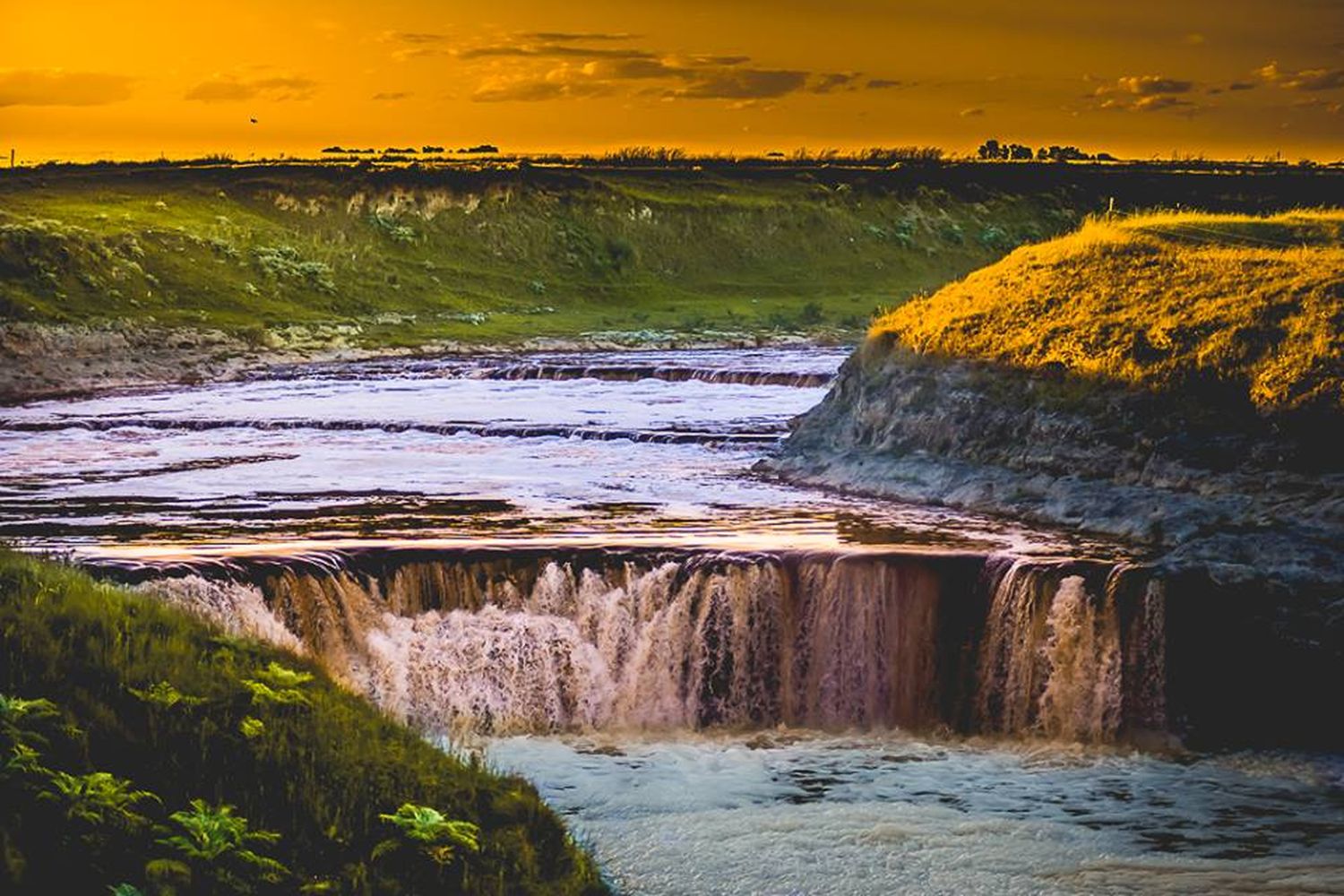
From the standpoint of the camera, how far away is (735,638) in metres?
22.1

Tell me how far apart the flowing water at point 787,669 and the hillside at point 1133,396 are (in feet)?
4.16

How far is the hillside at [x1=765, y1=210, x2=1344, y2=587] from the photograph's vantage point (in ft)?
80.5

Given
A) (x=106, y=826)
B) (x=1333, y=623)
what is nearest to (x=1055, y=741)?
(x=1333, y=623)

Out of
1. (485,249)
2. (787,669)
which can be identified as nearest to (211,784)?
(787,669)

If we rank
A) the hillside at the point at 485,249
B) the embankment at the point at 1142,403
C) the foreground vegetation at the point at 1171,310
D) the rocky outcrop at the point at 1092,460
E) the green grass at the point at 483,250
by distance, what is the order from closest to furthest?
the rocky outcrop at the point at 1092,460 < the embankment at the point at 1142,403 < the foreground vegetation at the point at 1171,310 < the hillside at the point at 485,249 < the green grass at the point at 483,250

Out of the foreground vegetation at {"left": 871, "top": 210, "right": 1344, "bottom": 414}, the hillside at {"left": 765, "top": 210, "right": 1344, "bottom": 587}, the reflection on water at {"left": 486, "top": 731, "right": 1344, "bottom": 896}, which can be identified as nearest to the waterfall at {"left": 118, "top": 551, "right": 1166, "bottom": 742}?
the reflection on water at {"left": 486, "top": 731, "right": 1344, "bottom": 896}

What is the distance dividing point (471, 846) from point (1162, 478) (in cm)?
1576

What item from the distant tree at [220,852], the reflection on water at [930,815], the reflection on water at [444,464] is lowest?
the reflection on water at [930,815]

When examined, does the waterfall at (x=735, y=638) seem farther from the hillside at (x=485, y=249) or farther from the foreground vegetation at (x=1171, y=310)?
the hillside at (x=485, y=249)

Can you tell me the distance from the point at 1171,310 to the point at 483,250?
68017 mm

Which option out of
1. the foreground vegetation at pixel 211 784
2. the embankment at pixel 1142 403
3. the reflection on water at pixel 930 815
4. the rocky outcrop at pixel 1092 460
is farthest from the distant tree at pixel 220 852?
the rocky outcrop at pixel 1092 460

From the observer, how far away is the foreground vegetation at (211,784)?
454 inches

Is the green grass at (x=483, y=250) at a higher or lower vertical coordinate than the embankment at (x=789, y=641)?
higher

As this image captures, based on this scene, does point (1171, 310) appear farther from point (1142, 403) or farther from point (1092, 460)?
point (1092, 460)
